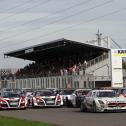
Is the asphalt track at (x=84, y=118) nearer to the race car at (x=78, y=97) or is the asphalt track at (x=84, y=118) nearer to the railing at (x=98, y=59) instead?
the race car at (x=78, y=97)

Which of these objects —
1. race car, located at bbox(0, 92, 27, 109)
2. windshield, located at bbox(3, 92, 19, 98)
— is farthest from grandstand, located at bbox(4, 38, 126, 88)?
race car, located at bbox(0, 92, 27, 109)

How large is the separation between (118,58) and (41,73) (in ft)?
43.1

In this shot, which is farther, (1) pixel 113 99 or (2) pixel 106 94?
(2) pixel 106 94

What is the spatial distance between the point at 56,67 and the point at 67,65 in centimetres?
240

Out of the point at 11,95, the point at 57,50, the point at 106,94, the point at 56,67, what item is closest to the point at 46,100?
the point at 11,95

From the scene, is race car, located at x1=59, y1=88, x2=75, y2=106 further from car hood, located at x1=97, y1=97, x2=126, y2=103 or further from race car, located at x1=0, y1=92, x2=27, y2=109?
car hood, located at x1=97, y1=97, x2=126, y2=103

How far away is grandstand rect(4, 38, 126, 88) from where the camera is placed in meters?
54.5

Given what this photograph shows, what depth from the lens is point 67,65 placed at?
65.8m

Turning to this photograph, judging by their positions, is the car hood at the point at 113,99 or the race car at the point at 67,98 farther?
the race car at the point at 67,98

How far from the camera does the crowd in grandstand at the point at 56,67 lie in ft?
189

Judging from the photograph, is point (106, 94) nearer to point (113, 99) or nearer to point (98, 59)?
point (113, 99)

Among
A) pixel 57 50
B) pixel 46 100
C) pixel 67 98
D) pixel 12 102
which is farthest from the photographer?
pixel 57 50

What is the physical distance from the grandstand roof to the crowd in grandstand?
0.78 m

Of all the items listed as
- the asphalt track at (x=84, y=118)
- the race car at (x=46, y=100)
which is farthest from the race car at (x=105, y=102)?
the race car at (x=46, y=100)
